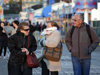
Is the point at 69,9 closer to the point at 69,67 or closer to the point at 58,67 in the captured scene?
the point at 69,67

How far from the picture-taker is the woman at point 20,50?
21.2ft

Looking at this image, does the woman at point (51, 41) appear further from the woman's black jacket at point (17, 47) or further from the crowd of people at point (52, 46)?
the woman's black jacket at point (17, 47)

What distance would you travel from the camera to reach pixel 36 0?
160 meters

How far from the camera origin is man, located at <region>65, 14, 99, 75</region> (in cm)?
675

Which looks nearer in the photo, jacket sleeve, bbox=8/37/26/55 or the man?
jacket sleeve, bbox=8/37/26/55

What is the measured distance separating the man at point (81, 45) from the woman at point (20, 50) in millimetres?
864

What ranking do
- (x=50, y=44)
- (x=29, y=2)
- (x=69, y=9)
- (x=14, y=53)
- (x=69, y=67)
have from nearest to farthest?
(x=14, y=53) → (x=50, y=44) → (x=69, y=67) → (x=69, y=9) → (x=29, y=2)

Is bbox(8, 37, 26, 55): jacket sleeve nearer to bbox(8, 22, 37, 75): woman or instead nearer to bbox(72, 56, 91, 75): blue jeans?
bbox(8, 22, 37, 75): woman

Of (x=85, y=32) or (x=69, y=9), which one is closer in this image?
(x=85, y=32)

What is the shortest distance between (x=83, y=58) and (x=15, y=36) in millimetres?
1354

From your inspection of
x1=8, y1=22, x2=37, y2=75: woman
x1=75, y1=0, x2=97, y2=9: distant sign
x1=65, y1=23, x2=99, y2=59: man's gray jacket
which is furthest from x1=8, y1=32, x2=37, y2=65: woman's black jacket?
x1=75, y1=0, x2=97, y2=9: distant sign

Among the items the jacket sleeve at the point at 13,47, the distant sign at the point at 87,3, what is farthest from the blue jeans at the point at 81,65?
the distant sign at the point at 87,3

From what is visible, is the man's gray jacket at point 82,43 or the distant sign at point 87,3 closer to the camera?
the man's gray jacket at point 82,43

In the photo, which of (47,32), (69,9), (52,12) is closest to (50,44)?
(47,32)
